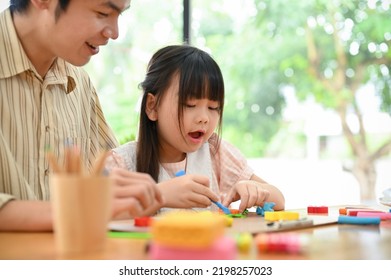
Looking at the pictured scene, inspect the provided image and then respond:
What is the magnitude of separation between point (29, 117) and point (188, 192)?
45 cm

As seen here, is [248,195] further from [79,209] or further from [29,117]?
[79,209]

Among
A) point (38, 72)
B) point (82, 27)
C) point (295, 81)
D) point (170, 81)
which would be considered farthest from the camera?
point (295, 81)

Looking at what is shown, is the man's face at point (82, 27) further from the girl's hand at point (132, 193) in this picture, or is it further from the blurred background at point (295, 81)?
the blurred background at point (295, 81)

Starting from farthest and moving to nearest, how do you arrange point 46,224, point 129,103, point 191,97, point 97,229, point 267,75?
1. point 267,75
2. point 129,103
3. point 191,97
4. point 46,224
5. point 97,229

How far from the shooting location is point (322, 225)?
0.97 m

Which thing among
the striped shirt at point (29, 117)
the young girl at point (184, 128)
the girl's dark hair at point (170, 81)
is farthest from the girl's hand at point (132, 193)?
the girl's dark hair at point (170, 81)

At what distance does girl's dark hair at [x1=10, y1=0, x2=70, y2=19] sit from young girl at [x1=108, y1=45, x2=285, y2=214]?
348 mm

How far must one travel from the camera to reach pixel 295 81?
5199 millimetres

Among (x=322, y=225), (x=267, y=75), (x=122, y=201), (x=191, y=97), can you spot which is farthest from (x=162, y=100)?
(x=267, y=75)

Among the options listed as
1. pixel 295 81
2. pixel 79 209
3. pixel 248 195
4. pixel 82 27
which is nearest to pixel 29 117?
pixel 82 27

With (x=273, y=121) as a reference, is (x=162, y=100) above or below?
below

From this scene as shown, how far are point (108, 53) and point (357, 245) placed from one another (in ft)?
14.0
